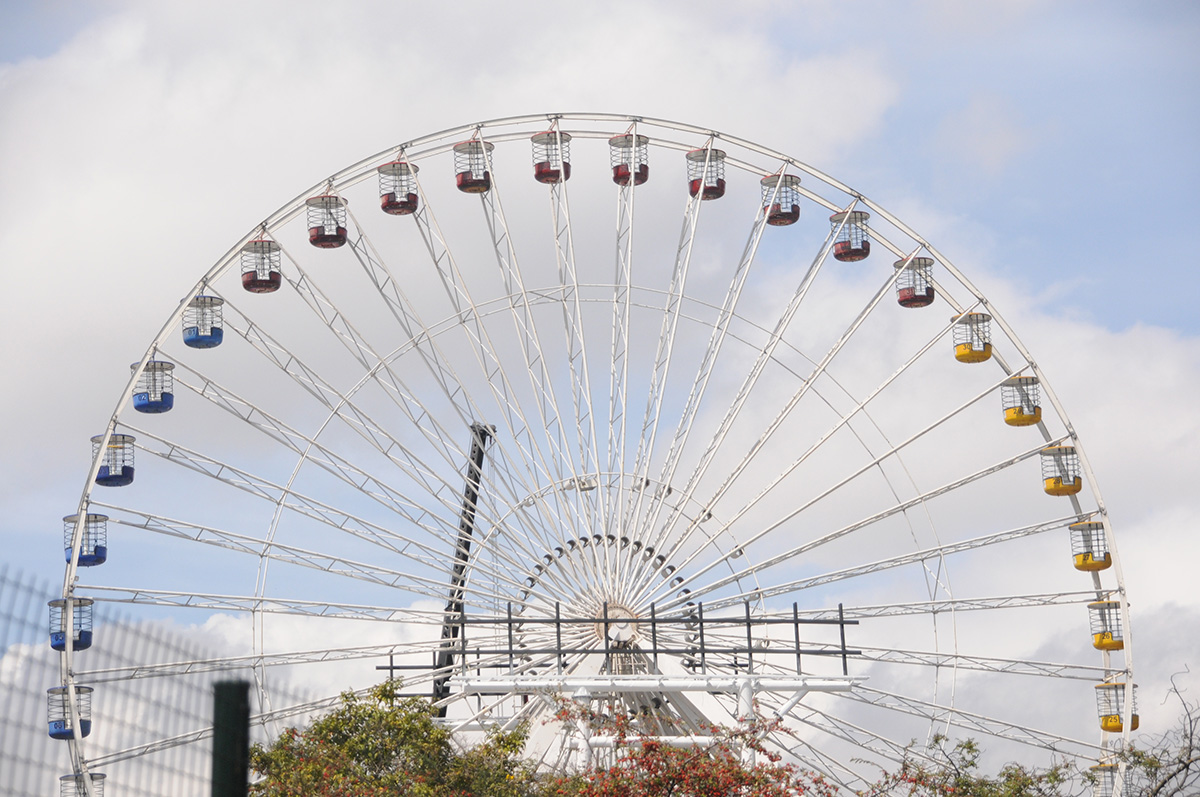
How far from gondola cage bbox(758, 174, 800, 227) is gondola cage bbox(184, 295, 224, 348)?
13877 mm

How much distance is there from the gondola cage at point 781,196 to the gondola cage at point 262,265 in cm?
1233

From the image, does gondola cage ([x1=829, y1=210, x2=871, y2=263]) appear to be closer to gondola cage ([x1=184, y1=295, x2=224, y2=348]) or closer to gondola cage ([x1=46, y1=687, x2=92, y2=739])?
gondola cage ([x1=184, y1=295, x2=224, y2=348])

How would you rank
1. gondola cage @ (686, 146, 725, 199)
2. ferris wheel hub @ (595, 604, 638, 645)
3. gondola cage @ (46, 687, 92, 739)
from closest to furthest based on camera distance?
gondola cage @ (46, 687, 92, 739)
ferris wheel hub @ (595, 604, 638, 645)
gondola cage @ (686, 146, 725, 199)

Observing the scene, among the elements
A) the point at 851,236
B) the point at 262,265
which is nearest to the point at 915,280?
the point at 851,236

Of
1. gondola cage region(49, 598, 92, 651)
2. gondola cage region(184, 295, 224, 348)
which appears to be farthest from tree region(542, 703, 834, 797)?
gondola cage region(184, 295, 224, 348)

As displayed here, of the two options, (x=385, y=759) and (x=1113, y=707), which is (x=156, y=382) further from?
(x=1113, y=707)

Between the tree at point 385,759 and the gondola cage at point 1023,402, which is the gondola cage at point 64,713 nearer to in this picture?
the tree at point 385,759

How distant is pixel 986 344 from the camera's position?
1678 inches

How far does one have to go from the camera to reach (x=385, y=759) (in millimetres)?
32531

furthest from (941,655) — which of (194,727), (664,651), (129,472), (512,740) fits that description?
(194,727)

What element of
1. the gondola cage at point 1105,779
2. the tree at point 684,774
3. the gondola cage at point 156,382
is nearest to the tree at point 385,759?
the tree at point 684,774

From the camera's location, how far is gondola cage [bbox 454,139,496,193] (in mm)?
41312

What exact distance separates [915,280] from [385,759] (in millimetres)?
18774

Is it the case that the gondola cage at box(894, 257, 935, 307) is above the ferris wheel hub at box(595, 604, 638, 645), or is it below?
above
